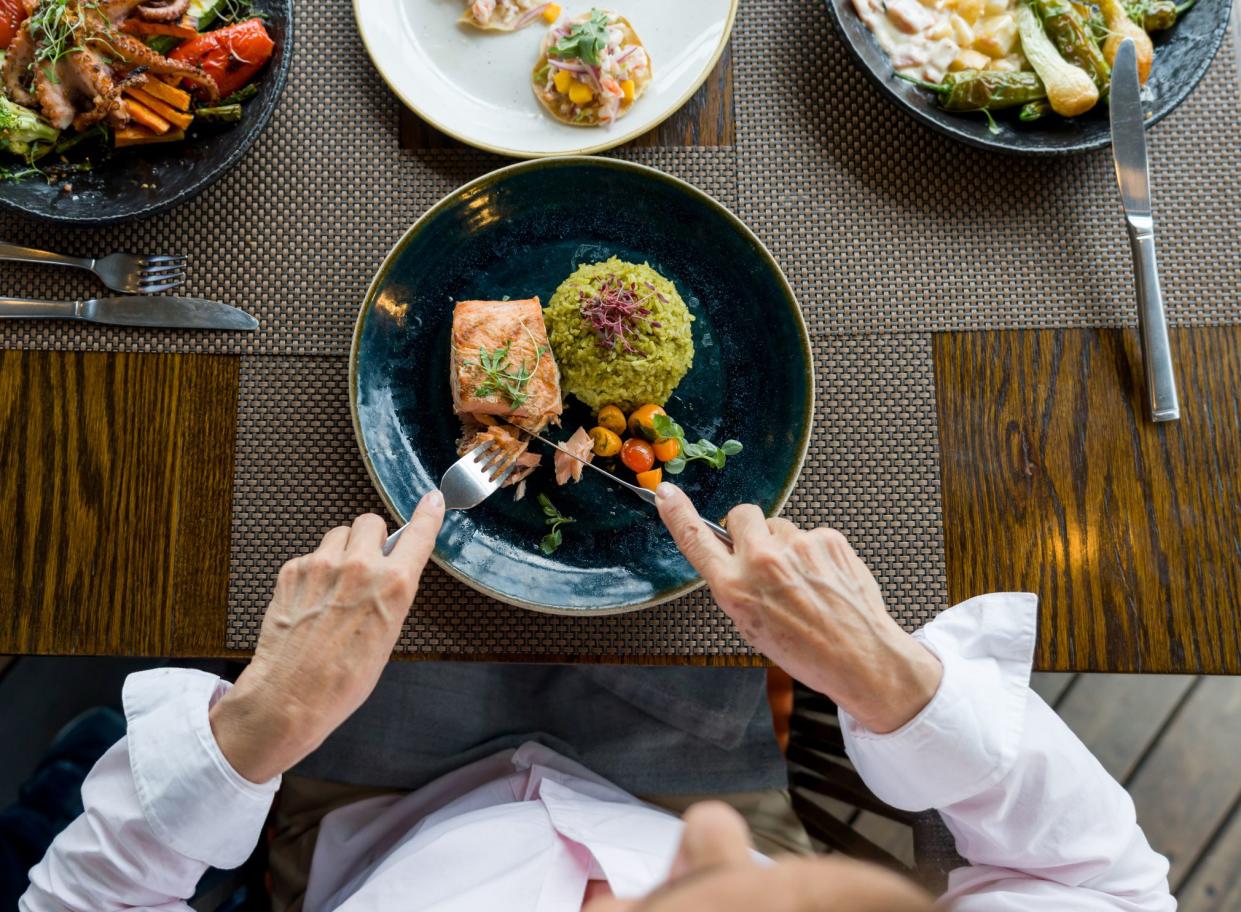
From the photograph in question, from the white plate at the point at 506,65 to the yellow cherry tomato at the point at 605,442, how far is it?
562 millimetres

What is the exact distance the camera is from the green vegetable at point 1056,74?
5.50 ft

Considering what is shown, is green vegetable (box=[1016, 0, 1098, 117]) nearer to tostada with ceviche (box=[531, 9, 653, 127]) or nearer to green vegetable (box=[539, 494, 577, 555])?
tostada with ceviche (box=[531, 9, 653, 127])

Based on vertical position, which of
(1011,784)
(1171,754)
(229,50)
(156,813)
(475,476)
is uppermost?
(229,50)

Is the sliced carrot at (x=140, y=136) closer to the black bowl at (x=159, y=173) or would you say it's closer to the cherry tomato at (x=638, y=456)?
the black bowl at (x=159, y=173)

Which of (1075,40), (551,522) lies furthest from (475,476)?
(1075,40)

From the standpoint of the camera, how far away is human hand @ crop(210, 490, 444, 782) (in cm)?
137

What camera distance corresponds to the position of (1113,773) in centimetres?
272

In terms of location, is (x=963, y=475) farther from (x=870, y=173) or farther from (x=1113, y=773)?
(x=1113, y=773)

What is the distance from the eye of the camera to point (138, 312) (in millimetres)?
1697

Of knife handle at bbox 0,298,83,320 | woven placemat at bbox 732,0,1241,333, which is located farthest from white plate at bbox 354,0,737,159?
knife handle at bbox 0,298,83,320

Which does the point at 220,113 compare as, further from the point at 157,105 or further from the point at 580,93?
the point at 580,93

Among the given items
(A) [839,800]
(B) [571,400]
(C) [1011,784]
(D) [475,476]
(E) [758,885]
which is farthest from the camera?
(A) [839,800]

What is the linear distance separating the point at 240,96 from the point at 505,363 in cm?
→ 75

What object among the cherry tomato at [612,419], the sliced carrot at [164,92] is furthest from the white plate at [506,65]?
the cherry tomato at [612,419]
